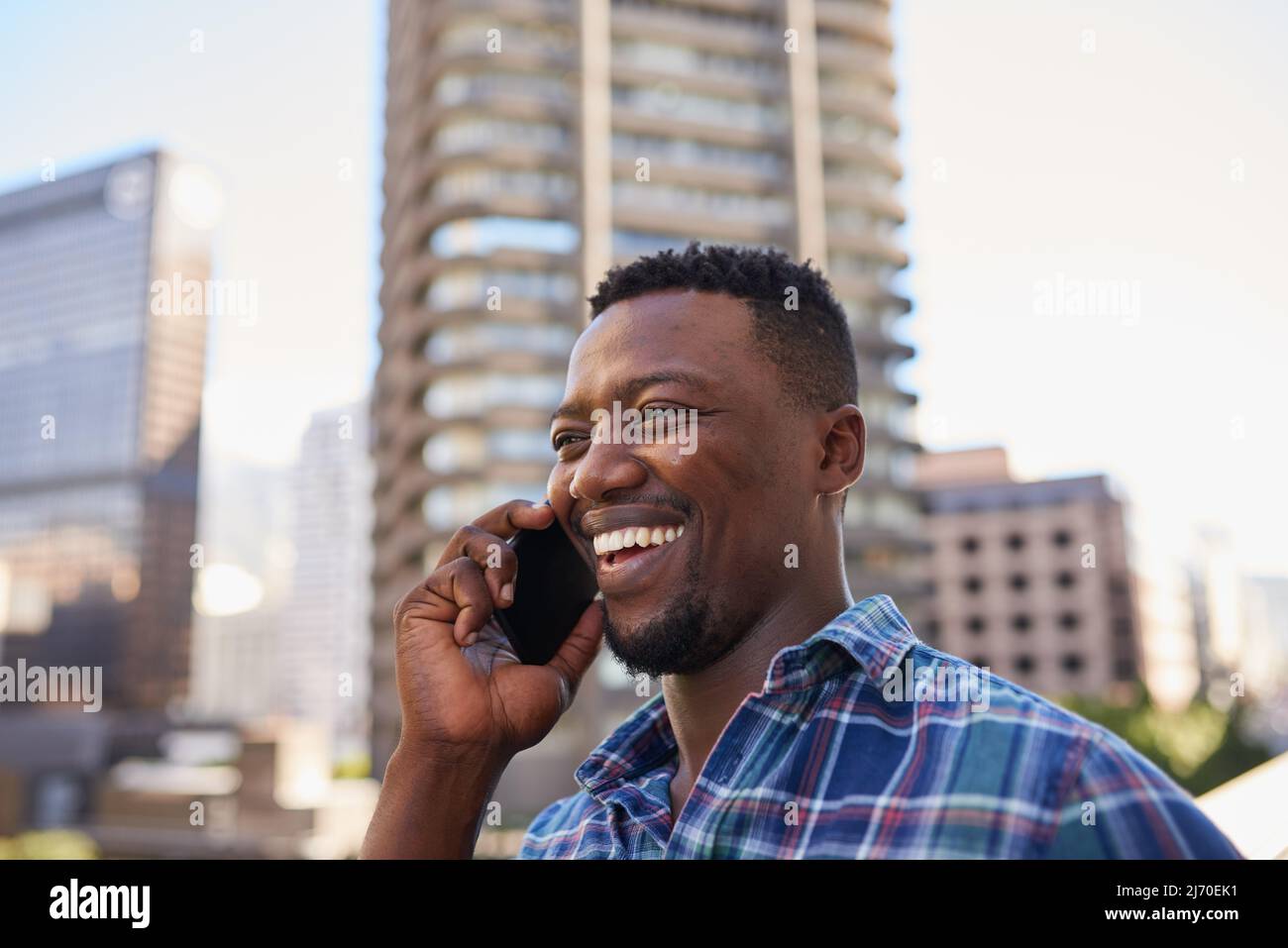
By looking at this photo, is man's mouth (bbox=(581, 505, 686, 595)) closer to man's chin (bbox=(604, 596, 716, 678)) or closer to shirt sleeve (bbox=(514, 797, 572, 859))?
man's chin (bbox=(604, 596, 716, 678))

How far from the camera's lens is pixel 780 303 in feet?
8.88

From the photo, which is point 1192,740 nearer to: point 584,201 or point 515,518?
point 584,201

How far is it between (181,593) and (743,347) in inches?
5409

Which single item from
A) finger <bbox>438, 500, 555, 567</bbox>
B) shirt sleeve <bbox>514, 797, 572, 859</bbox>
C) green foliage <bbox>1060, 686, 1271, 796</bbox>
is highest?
finger <bbox>438, 500, 555, 567</bbox>

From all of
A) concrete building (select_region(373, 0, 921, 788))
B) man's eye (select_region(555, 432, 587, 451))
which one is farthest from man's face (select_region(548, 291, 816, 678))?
concrete building (select_region(373, 0, 921, 788))

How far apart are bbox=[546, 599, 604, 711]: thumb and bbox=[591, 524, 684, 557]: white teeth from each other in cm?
36

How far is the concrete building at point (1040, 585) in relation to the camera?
83438mm

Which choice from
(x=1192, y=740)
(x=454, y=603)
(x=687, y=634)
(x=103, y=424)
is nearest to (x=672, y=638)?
(x=687, y=634)

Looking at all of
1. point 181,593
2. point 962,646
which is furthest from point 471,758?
point 181,593

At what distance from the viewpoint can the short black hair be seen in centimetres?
263

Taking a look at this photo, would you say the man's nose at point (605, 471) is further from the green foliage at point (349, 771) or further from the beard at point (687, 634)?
the green foliage at point (349, 771)
